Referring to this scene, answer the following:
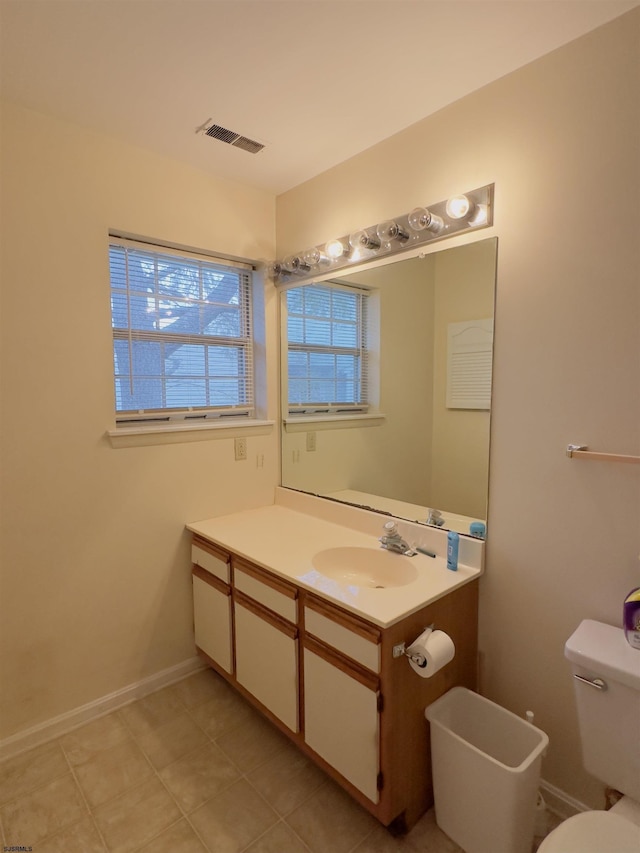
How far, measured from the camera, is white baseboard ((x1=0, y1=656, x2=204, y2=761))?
71.0 inches

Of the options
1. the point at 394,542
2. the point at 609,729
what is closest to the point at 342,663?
the point at 394,542

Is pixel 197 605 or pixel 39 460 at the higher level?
pixel 39 460

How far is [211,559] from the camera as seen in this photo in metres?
2.10

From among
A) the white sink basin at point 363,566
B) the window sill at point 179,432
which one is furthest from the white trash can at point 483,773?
the window sill at point 179,432

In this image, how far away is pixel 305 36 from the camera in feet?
4.48

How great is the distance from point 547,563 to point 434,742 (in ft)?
2.32

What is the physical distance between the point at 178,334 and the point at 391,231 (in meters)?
1.17

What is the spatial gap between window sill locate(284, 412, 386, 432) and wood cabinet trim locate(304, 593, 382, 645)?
3.08ft

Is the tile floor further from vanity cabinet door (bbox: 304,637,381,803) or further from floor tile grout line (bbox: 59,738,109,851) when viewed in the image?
vanity cabinet door (bbox: 304,637,381,803)

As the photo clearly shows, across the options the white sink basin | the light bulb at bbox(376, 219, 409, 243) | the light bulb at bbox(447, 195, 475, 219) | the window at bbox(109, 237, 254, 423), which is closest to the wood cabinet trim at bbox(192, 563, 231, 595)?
the white sink basin

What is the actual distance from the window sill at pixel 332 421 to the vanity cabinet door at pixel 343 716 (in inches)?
41.8

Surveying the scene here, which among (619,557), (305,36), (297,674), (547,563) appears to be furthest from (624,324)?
(297,674)

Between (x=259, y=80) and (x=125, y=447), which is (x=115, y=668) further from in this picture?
(x=259, y=80)

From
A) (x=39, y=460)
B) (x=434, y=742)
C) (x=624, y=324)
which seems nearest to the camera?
(x=624, y=324)
